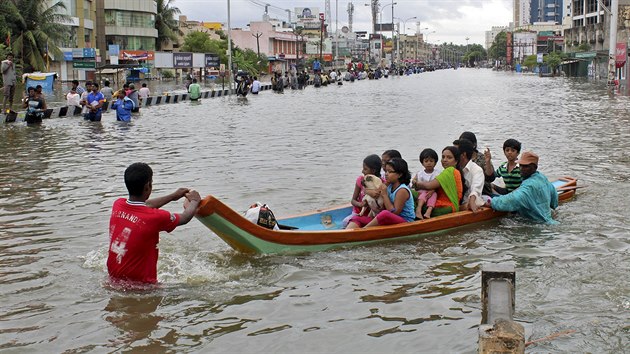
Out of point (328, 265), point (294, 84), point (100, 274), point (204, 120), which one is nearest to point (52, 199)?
point (100, 274)

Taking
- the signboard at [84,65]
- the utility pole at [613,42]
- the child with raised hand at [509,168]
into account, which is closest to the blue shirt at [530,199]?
the child with raised hand at [509,168]

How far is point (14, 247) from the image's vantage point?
9180 mm

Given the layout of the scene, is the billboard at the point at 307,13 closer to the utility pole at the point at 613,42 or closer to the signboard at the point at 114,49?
the signboard at the point at 114,49

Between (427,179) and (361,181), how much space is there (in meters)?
0.92

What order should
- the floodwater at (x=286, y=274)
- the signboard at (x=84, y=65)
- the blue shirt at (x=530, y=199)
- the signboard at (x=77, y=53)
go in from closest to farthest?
the floodwater at (x=286, y=274) < the blue shirt at (x=530, y=199) < the signboard at (x=84, y=65) < the signboard at (x=77, y=53)

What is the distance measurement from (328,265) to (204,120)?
64.1 feet

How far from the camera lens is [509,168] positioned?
34.7ft

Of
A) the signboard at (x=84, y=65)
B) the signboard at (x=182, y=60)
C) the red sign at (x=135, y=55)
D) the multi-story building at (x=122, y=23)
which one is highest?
the multi-story building at (x=122, y=23)

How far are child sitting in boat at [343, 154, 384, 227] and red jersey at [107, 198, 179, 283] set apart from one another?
2.94 metres

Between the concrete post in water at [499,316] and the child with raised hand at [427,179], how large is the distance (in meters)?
4.27

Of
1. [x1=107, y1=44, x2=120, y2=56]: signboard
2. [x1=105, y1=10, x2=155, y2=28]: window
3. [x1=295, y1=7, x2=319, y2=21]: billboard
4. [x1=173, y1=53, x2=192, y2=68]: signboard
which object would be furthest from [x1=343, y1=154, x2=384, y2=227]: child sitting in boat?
[x1=295, y1=7, x2=319, y2=21]: billboard

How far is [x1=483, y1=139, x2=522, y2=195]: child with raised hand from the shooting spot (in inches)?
410

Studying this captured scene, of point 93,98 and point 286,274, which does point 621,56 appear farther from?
point 286,274

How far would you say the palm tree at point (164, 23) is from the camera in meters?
85.4
